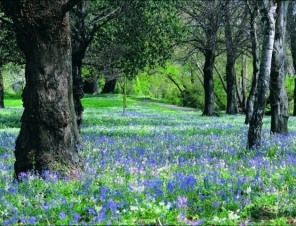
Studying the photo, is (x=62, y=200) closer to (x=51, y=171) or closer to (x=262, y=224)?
(x=51, y=171)

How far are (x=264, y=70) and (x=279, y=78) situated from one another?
477 cm

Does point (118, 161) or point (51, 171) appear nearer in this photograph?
point (51, 171)

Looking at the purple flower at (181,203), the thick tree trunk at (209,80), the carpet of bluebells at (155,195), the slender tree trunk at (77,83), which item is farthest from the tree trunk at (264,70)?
the thick tree trunk at (209,80)

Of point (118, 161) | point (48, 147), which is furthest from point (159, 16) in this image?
point (48, 147)

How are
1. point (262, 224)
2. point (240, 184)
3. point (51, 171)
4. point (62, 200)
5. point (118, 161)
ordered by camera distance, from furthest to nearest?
point (118, 161) → point (51, 171) → point (240, 184) → point (62, 200) → point (262, 224)

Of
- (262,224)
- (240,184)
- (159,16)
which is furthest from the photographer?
(159,16)

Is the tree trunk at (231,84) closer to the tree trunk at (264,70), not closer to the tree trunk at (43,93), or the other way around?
the tree trunk at (264,70)

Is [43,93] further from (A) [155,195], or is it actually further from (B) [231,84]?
(B) [231,84]

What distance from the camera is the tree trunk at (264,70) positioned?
9883 millimetres

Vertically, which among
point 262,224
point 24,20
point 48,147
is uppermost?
point 24,20

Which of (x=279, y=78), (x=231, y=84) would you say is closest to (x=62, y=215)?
(x=279, y=78)

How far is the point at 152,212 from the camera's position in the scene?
14.5ft

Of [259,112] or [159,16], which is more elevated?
[159,16]

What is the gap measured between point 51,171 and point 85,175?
548 millimetres
